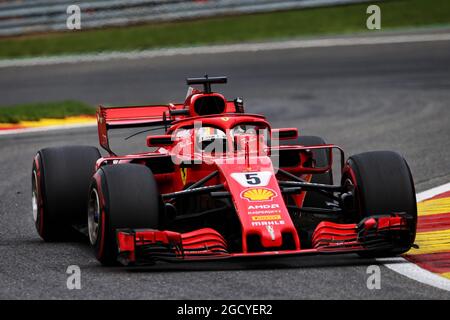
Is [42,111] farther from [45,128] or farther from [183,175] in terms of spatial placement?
[183,175]

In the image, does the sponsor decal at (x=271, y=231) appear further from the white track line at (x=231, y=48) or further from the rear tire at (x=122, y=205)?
the white track line at (x=231, y=48)

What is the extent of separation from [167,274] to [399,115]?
9.81m

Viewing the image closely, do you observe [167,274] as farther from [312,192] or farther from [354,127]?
[354,127]

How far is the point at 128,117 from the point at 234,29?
1463 cm

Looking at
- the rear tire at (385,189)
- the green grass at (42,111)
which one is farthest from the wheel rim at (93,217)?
the green grass at (42,111)

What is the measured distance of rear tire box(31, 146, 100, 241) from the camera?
10.3 meters

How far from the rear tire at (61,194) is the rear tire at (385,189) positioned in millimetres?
2439

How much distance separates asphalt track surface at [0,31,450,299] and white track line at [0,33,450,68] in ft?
0.99

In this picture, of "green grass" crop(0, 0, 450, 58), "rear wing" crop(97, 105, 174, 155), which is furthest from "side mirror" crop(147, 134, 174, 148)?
"green grass" crop(0, 0, 450, 58)

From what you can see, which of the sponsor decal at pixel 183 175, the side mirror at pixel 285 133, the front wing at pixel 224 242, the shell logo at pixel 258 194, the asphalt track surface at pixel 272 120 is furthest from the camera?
the side mirror at pixel 285 133

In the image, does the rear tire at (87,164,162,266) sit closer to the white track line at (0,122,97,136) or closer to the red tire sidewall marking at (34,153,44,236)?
the red tire sidewall marking at (34,153,44,236)

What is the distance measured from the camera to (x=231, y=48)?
23984 millimetres

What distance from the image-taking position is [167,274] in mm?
8375

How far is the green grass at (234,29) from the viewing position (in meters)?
24.4
